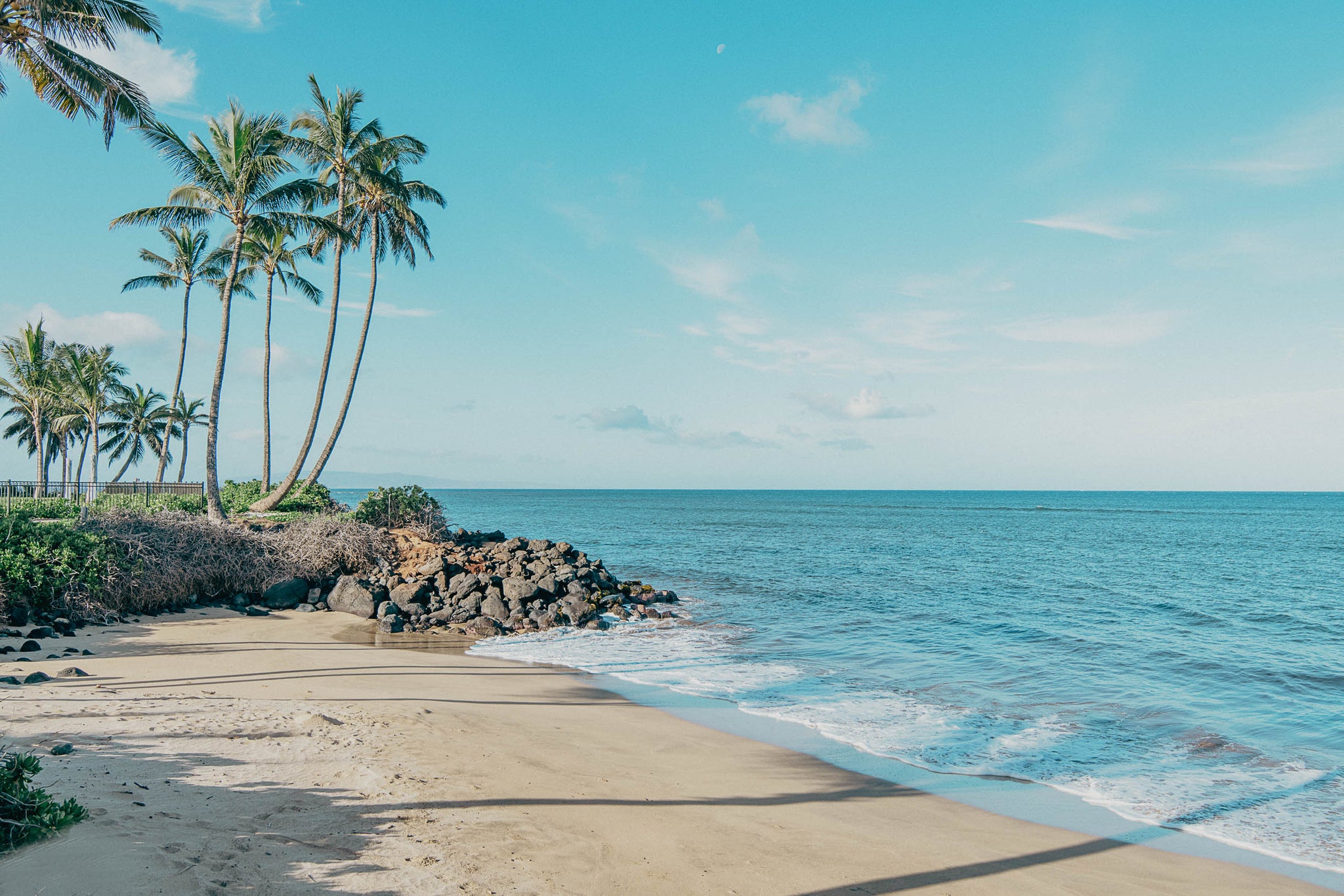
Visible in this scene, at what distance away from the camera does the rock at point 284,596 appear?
65.1 ft

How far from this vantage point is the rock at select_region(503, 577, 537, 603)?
2059cm

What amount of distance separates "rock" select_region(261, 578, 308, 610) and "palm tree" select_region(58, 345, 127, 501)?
28243mm

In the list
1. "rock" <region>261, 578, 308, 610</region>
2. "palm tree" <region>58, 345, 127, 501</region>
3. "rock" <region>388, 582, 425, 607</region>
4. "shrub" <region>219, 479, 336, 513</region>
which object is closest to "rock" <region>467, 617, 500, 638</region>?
"rock" <region>388, 582, 425, 607</region>

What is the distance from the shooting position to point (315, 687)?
11164 mm

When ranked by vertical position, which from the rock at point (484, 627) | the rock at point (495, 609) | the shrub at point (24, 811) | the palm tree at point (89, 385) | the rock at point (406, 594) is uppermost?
the palm tree at point (89, 385)

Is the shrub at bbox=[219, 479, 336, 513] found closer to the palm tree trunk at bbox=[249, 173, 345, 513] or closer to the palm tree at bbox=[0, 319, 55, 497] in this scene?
the palm tree trunk at bbox=[249, 173, 345, 513]

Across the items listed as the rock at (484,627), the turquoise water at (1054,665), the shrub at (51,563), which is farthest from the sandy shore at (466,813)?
the rock at (484,627)

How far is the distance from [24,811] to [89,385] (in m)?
47.1

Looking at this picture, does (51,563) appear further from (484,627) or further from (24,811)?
(24,811)

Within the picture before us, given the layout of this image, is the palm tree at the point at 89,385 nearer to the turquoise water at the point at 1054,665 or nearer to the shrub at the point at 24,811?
the turquoise water at the point at 1054,665

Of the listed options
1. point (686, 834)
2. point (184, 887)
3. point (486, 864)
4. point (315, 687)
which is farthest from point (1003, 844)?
point (315, 687)

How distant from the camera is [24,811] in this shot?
463 centimetres

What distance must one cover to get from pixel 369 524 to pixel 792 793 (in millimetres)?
19687

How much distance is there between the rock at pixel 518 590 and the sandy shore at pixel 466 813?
9.45m
